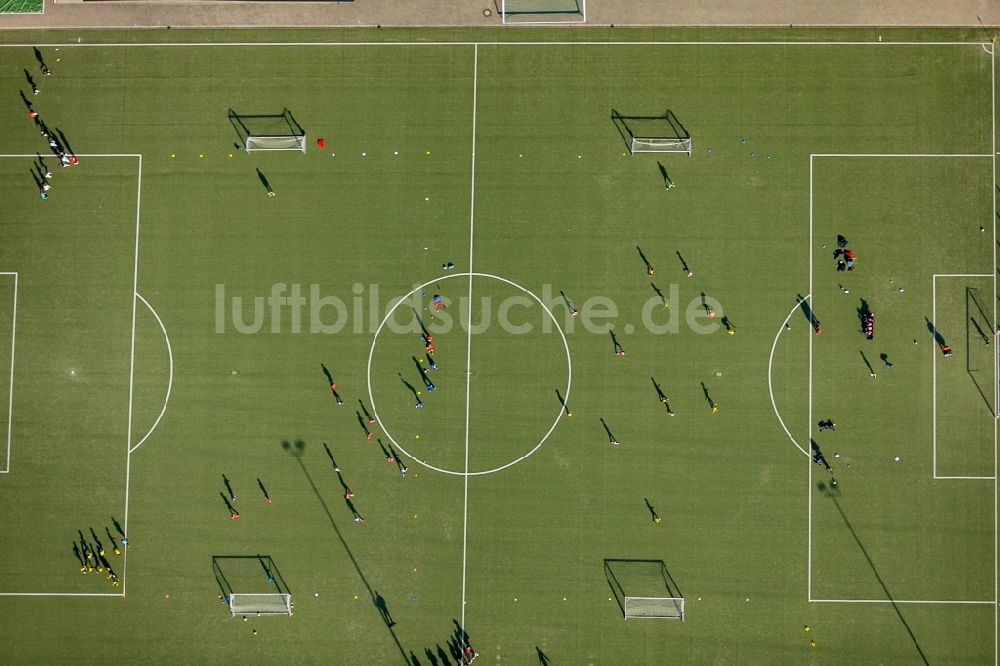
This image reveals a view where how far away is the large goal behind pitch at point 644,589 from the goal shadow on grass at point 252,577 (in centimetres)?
860

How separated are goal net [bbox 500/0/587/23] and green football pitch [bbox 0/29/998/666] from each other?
407 millimetres

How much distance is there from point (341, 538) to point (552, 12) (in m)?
15.0

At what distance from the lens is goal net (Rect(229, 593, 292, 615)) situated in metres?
17.4

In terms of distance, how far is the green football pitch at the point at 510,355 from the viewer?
17328mm

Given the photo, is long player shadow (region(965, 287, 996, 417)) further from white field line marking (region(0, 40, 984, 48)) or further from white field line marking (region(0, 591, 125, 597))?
white field line marking (region(0, 591, 125, 597))

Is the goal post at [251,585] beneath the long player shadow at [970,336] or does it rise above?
beneath

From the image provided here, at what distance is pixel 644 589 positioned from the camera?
17312mm

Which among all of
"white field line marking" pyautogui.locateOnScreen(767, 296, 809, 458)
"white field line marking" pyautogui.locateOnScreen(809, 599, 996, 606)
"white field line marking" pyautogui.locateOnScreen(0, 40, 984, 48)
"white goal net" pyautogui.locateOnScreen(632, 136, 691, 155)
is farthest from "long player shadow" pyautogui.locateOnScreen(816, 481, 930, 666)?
"white field line marking" pyautogui.locateOnScreen(0, 40, 984, 48)

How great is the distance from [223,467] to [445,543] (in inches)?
243

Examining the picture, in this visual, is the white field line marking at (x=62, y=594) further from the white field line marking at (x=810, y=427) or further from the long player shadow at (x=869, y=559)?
the long player shadow at (x=869, y=559)

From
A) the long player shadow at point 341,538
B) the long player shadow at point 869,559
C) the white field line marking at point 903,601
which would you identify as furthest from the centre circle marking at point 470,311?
the white field line marking at point 903,601

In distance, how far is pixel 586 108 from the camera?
17.7 meters

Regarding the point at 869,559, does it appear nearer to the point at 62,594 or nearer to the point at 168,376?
the point at 168,376

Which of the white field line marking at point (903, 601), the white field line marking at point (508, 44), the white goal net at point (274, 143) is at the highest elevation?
the white field line marking at point (508, 44)
